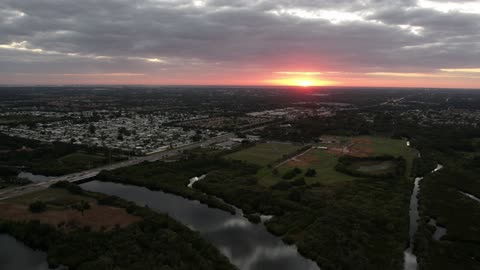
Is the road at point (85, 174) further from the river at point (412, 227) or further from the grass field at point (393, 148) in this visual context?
the river at point (412, 227)

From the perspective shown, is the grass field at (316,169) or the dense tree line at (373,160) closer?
the grass field at (316,169)

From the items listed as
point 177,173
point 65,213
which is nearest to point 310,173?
point 177,173

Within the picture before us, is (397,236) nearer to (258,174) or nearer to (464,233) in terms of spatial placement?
(464,233)

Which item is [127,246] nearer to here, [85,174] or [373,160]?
[85,174]

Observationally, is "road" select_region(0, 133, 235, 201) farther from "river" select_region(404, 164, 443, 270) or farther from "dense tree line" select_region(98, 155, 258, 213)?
"river" select_region(404, 164, 443, 270)

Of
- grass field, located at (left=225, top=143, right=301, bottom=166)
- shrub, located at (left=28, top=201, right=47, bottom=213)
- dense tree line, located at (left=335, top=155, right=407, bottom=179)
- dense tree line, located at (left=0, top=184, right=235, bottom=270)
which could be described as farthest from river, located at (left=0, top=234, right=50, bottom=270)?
dense tree line, located at (left=335, top=155, right=407, bottom=179)

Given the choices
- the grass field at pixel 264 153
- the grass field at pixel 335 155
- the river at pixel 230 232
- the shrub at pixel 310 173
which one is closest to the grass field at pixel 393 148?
the grass field at pixel 335 155

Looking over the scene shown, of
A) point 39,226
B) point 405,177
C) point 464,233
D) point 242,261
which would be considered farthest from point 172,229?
point 405,177
